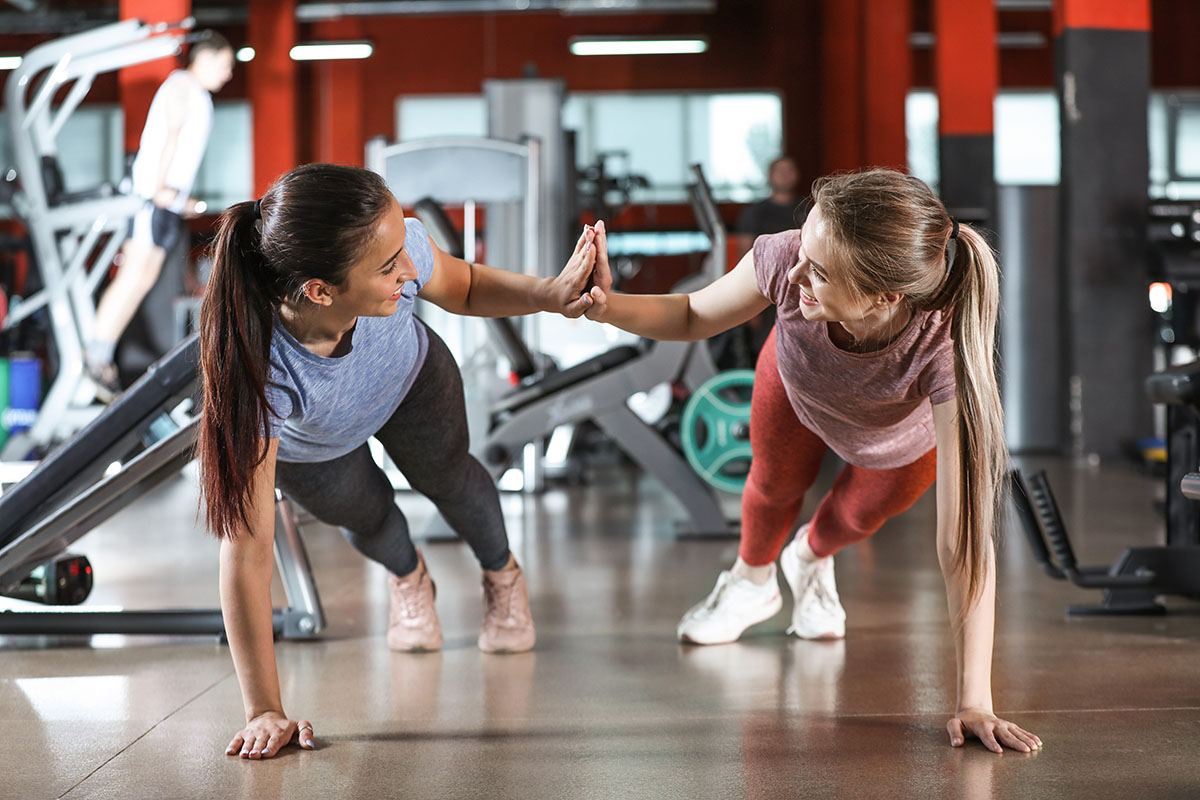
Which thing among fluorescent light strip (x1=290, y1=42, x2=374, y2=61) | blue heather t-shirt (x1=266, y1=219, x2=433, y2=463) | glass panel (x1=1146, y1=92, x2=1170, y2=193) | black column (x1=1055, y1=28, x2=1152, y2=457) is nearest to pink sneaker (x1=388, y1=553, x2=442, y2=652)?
blue heather t-shirt (x1=266, y1=219, x2=433, y2=463)

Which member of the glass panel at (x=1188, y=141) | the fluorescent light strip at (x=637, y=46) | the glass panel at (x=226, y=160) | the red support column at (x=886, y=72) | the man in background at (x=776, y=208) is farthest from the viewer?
the glass panel at (x=226, y=160)

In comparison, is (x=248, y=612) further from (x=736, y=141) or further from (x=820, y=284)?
(x=736, y=141)

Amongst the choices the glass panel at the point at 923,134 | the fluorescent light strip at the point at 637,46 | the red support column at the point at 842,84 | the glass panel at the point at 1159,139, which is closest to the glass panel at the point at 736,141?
the fluorescent light strip at the point at 637,46

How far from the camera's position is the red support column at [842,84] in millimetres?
8664

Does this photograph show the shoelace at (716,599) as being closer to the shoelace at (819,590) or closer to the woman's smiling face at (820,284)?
the shoelace at (819,590)

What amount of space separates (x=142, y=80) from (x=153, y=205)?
5.17ft

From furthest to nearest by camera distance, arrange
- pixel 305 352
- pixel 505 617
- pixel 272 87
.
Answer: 1. pixel 272 87
2. pixel 505 617
3. pixel 305 352

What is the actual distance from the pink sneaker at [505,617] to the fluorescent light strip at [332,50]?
911 cm

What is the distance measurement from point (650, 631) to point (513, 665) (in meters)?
0.35

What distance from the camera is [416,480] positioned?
1807 millimetres

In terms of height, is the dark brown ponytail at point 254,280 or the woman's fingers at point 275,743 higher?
the dark brown ponytail at point 254,280

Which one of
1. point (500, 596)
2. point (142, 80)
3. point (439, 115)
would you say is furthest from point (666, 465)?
point (439, 115)

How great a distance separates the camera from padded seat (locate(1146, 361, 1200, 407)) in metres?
1.97

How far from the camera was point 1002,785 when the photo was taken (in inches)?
48.8
